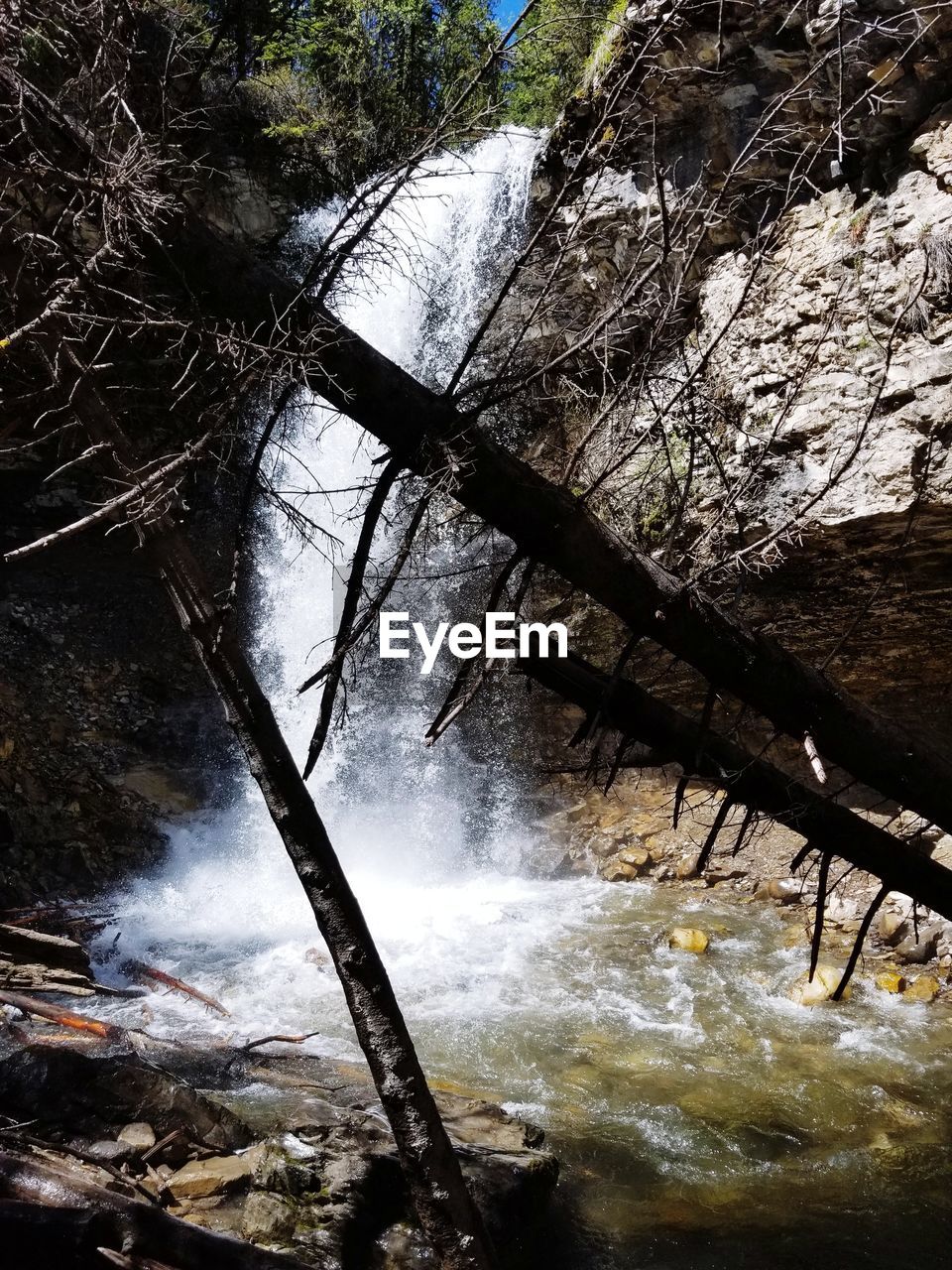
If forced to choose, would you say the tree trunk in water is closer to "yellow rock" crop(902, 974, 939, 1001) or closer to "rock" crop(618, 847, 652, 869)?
"yellow rock" crop(902, 974, 939, 1001)

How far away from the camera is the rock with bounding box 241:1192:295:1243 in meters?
3.03

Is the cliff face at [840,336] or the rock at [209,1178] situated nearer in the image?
the rock at [209,1178]

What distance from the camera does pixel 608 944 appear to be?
756 cm

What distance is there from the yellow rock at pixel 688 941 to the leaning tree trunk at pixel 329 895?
5023 millimetres

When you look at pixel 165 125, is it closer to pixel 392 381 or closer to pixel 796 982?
pixel 392 381

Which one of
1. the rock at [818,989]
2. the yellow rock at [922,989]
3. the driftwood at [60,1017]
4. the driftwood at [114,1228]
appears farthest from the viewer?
the yellow rock at [922,989]

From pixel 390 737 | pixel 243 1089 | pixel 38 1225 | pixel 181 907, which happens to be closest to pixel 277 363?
pixel 38 1225

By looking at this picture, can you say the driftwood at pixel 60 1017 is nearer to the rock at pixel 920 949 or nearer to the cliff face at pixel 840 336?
the cliff face at pixel 840 336

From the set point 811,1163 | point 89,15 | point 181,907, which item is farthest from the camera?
point 181,907

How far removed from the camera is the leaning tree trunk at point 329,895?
2.58m

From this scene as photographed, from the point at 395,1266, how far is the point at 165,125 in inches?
149

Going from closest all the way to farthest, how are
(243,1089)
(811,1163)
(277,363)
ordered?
(277,363), (811,1163), (243,1089)

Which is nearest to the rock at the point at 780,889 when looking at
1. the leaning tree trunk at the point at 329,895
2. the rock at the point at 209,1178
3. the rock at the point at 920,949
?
the rock at the point at 920,949

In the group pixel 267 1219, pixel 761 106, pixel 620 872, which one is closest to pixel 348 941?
pixel 267 1219
